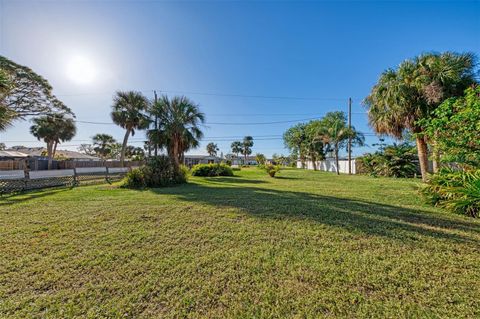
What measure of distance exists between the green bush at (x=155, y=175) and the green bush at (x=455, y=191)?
995 cm

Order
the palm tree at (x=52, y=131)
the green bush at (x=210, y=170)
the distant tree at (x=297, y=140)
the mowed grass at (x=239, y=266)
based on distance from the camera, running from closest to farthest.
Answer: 1. the mowed grass at (x=239, y=266)
2. the green bush at (x=210, y=170)
3. the palm tree at (x=52, y=131)
4. the distant tree at (x=297, y=140)

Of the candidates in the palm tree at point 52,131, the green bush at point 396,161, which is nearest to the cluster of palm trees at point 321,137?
the green bush at point 396,161

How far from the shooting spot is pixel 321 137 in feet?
77.9

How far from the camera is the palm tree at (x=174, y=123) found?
1308cm

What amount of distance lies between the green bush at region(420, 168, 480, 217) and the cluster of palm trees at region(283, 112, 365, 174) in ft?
47.2

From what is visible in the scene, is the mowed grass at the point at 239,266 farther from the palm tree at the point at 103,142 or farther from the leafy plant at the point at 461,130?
the palm tree at the point at 103,142

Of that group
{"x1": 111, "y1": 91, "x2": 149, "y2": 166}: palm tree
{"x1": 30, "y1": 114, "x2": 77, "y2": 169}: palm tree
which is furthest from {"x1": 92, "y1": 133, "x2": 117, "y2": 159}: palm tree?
{"x1": 111, "y1": 91, "x2": 149, "y2": 166}: palm tree

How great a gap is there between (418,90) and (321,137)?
50.1ft

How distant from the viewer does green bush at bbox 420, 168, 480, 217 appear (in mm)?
4344

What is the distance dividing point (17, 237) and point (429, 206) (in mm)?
8953

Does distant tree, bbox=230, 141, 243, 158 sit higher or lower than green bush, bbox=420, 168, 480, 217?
higher

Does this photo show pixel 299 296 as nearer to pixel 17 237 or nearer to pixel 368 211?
pixel 368 211

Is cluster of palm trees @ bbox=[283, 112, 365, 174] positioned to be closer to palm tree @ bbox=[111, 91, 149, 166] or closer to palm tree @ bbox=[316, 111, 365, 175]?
palm tree @ bbox=[316, 111, 365, 175]

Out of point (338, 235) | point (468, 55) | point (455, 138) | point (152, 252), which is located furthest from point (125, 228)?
point (468, 55)
